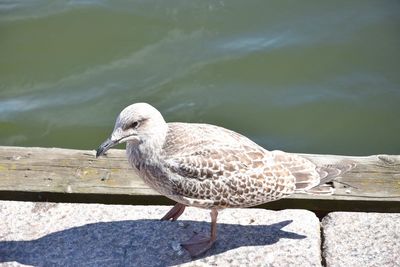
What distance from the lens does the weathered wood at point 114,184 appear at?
4.53 m

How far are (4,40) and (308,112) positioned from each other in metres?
3.62

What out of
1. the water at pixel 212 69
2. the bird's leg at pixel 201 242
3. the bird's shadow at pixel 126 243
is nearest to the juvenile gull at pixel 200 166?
the bird's leg at pixel 201 242

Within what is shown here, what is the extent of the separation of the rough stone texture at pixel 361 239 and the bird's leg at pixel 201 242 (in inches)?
25.4

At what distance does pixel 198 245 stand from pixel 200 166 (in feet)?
1.49

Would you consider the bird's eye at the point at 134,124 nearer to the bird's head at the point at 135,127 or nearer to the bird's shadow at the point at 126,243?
the bird's head at the point at 135,127

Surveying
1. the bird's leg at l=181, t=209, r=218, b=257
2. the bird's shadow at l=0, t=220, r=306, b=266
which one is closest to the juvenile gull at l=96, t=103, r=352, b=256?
the bird's leg at l=181, t=209, r=218, b=257

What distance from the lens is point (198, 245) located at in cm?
418

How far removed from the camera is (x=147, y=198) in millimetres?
4637

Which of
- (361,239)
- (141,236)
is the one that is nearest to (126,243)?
(141,236)

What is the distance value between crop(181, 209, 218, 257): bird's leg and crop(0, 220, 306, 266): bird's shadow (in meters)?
0.04

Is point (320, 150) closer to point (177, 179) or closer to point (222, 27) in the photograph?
point (222, 27)

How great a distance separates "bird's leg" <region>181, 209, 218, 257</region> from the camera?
417 cm

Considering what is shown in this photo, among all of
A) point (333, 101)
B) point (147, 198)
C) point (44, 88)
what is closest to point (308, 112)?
point (333, 101)

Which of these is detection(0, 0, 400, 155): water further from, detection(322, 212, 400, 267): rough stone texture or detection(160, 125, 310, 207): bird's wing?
detection(160, 125, 310, 207): bird's wing
